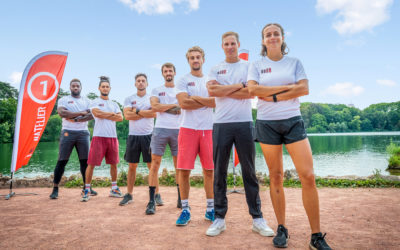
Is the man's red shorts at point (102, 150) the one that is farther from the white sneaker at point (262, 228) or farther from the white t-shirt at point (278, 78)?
the white t-shirt at point (278, 78)

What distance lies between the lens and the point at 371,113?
106 m

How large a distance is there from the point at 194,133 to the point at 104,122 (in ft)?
9.14

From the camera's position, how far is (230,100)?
3168 millimetres

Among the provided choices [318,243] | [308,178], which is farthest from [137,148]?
[318,243]

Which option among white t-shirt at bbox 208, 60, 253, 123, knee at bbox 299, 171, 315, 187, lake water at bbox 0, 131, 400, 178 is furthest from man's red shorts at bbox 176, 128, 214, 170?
lake water at bbox 0, 131, 400, 178

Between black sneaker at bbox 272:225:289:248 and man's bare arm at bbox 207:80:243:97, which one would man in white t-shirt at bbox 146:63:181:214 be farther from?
black sneaker at bbox 272:225:289:248

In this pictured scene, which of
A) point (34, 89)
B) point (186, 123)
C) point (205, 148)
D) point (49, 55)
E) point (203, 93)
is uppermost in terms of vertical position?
point (49, 55)

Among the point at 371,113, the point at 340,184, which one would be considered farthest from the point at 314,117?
the point at 340,184

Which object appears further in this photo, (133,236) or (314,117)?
(314,117)

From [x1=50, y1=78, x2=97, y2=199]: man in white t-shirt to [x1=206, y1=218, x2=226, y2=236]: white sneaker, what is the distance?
12.0 ft

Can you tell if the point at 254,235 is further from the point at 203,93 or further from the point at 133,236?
the point at 203,93

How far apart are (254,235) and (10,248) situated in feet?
8.85

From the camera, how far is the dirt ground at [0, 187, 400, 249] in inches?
108

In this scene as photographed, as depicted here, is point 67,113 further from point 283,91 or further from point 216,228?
point 283,91
